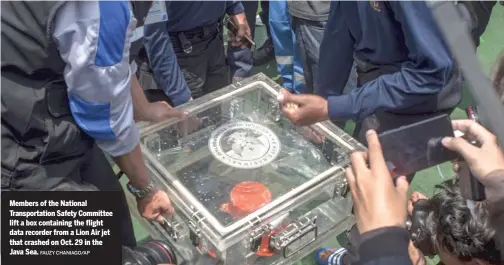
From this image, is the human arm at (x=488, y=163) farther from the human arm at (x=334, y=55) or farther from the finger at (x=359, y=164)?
the human arm at (x=334, y=55)

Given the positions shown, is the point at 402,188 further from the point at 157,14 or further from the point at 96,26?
the point at 157,14

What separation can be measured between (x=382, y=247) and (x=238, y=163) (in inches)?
26.6

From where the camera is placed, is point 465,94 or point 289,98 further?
point 465,94

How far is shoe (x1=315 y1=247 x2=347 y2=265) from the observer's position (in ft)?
7.14

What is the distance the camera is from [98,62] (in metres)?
1.25

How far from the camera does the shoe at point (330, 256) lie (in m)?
2.18

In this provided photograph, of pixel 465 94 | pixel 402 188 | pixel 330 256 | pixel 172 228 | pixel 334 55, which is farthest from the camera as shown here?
pixel 465 94

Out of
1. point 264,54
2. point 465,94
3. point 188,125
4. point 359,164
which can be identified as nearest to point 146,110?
point 188,125

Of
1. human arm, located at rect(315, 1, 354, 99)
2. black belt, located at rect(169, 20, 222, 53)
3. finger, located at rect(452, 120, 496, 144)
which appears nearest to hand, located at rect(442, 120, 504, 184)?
finger, located at rect(452, 120, 496, 144)

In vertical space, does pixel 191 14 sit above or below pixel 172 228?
above

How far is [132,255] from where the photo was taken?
5.03 feet

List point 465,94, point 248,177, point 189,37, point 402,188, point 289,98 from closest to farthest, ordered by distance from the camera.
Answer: point 402,188 → point 248,177 → point 289,98 → point 189,37 → point 465,94

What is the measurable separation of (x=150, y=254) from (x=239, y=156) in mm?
455

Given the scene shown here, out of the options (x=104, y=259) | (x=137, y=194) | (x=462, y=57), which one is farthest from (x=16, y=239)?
(x=462, y=57)
